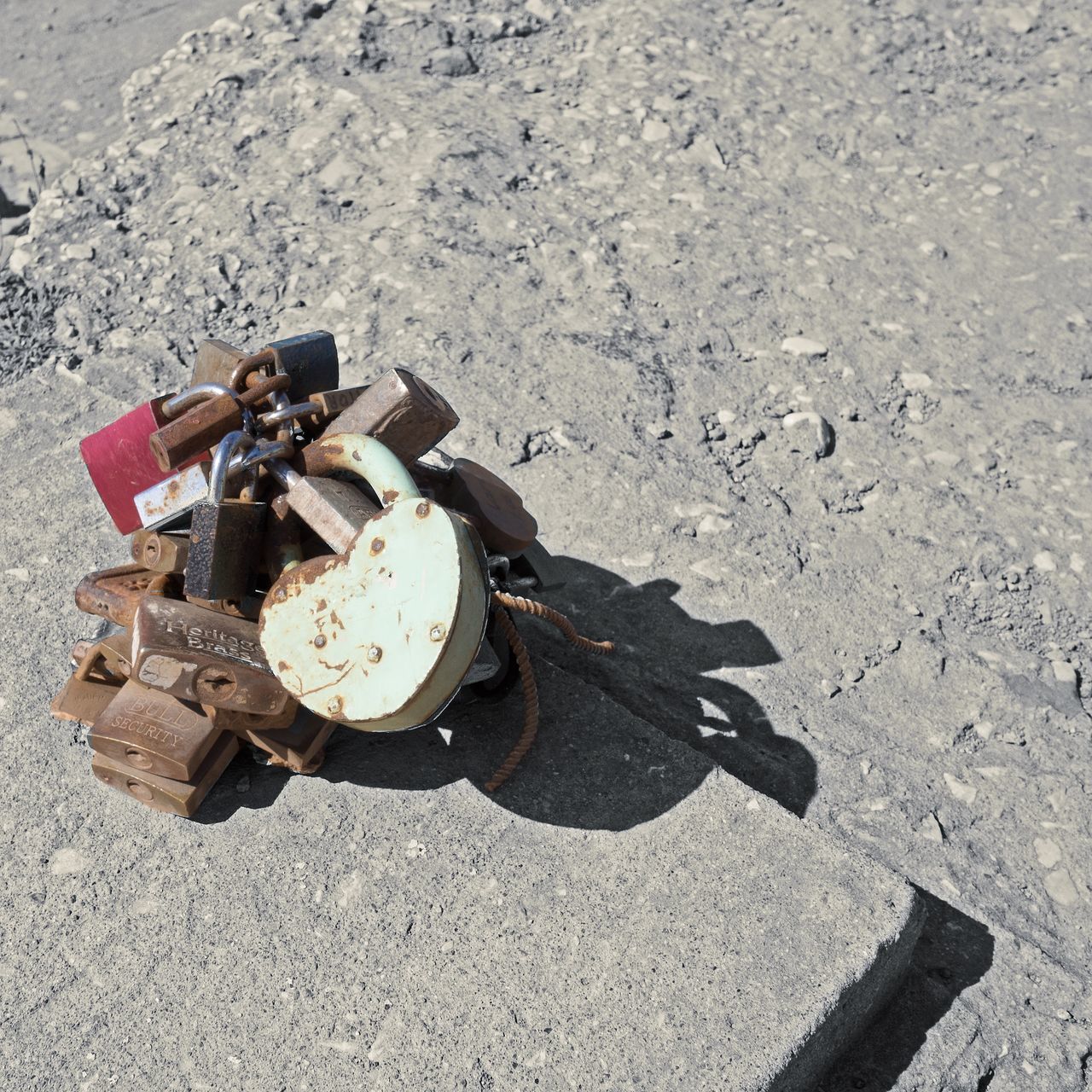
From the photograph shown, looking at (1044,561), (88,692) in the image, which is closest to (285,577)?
(88,692)

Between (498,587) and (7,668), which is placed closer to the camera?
(498,587)

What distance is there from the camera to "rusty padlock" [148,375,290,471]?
1666 millimetres

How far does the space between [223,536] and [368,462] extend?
0.74 ft

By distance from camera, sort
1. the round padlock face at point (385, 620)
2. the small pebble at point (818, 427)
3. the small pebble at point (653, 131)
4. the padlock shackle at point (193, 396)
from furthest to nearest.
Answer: the small pebble at point (653, 131) → the small pebble at point (818, 427) → the padlock shackle at point (193, 396) → the round padlock face at point (385, 620)

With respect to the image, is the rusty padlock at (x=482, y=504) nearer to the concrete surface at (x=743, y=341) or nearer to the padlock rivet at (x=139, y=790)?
the concrete surface at (x=743, y=341)

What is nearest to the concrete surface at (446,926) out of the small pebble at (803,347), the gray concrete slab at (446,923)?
the gray concrete slab at (446,923)

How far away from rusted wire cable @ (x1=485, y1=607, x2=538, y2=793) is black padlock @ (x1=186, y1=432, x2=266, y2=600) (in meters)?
0.40

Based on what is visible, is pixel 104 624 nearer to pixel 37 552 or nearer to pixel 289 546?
pixel 37 552

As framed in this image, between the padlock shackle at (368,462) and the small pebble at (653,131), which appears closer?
the padlock shackle at (368,462)

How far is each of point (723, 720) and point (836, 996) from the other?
0.72 metres

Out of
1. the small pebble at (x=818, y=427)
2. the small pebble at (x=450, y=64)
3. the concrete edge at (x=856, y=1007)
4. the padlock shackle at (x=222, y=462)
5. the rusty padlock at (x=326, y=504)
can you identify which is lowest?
the small pebble at (x=818, y=427)

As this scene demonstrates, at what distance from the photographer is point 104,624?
2.22m

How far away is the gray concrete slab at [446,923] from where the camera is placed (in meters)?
1.63

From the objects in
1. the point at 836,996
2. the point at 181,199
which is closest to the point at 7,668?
the point at 836,996
